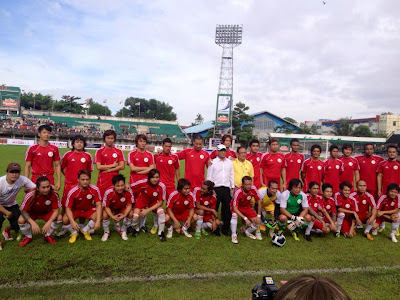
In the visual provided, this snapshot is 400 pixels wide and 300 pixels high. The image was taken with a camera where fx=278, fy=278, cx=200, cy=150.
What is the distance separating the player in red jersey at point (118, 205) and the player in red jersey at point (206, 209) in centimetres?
127

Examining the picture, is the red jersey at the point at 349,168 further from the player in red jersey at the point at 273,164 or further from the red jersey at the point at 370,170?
the player in red jersey at the point at 273,164

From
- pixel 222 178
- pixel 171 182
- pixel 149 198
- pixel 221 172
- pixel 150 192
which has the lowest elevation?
pixel 149 198

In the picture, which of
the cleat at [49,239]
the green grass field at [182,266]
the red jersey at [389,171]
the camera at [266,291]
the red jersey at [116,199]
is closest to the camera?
the camera at [266,291]

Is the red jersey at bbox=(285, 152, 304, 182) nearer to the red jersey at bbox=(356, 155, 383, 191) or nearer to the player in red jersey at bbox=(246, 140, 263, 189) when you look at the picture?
the player in red jersey at bbox=(246, 140, 263, 189)

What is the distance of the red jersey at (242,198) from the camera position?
17.7 ft

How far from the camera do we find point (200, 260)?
4059mm

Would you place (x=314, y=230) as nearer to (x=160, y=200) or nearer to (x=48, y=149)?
(x=160, y=200)

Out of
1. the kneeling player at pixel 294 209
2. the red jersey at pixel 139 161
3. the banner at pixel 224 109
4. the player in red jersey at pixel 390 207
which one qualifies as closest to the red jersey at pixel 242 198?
the kneeling player at pixel 294 209

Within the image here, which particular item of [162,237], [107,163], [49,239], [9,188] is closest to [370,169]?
[162,237]

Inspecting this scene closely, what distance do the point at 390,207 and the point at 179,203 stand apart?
4325 mm

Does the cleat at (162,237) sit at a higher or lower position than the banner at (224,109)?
lower

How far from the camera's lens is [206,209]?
5328 mm

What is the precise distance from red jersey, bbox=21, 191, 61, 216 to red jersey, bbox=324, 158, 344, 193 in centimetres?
555

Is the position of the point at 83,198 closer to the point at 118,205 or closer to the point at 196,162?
the point at 118,205
